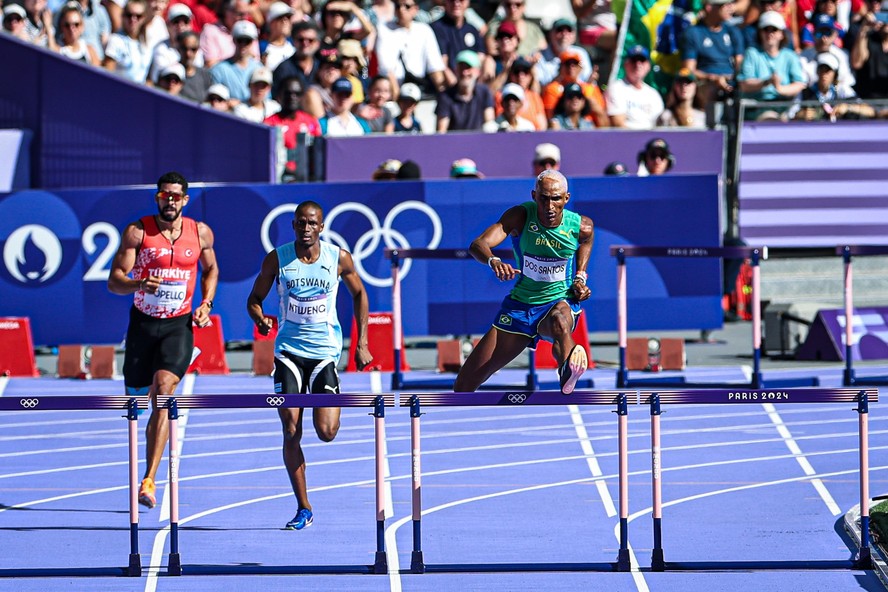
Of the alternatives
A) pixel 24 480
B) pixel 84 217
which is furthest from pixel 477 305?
pixel 24 480

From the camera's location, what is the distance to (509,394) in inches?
369

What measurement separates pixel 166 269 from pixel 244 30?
880 centimetres

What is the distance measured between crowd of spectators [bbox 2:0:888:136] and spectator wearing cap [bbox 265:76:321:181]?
0.03 metres

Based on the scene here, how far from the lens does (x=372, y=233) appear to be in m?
17.4

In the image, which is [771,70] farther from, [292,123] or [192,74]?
[192,74]

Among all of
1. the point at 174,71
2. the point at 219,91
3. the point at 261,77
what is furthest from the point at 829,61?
the point at 174,71

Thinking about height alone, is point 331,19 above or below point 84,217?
above

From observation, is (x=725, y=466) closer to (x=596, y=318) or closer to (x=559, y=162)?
(x=596, y=318)

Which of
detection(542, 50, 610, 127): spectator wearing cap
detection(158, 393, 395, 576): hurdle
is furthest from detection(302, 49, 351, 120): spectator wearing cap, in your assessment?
detection(158, 393, 395, 576): hurdle

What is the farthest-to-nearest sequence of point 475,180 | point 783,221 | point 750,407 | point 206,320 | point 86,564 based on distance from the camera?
point 783,221 → point 475,180 → point 750,407 → point 206,320 → point 86,564

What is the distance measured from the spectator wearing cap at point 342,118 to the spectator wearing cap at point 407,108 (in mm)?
455

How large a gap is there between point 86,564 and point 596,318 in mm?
8465

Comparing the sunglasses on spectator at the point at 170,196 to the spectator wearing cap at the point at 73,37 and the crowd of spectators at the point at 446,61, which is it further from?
the spectator wearing cap at the point at 73,37

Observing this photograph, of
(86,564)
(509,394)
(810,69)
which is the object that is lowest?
(86,564)
